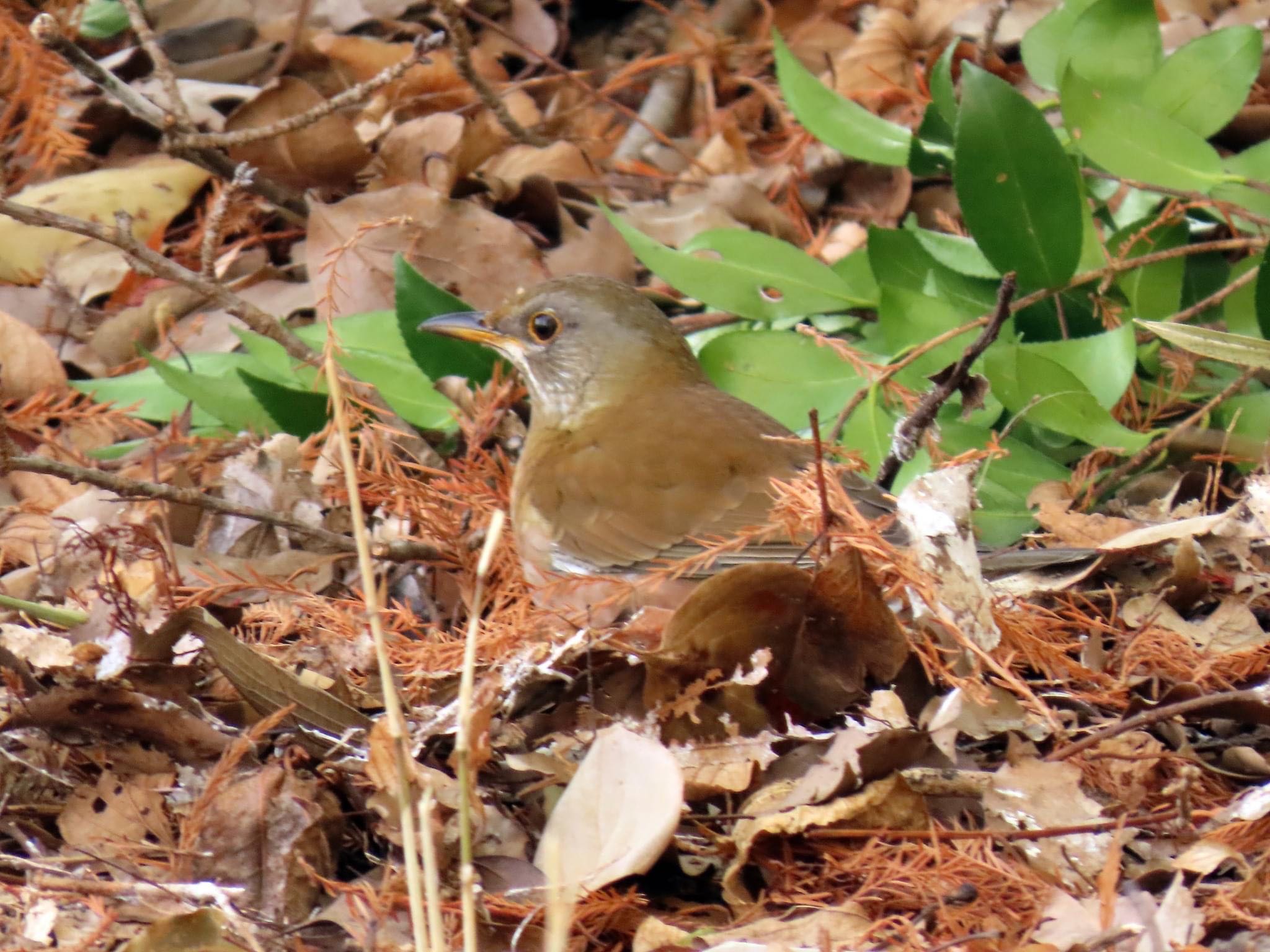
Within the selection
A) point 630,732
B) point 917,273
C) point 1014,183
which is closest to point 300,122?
point 917,273

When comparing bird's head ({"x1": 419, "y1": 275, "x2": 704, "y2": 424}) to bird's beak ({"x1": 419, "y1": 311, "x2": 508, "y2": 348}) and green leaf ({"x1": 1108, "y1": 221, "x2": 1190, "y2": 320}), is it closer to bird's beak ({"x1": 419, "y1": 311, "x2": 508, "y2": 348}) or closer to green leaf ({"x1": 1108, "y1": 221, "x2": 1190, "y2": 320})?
bird's beak ({"x1": 419, "y1": 311, "x2": 508, "y2": 348})

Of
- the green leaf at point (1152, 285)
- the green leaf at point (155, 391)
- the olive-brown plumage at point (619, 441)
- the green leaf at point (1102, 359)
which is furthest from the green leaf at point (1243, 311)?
the green leaf at point (155, 391)

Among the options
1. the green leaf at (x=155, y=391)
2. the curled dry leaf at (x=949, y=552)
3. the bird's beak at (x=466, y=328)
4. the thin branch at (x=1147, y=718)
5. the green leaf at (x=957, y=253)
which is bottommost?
the green leaf at (x=155, y=391)

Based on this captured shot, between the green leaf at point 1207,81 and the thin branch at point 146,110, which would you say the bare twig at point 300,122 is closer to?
the thin branch at point 146,110

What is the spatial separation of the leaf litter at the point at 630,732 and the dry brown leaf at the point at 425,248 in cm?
84

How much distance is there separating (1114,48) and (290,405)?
9.52 ft

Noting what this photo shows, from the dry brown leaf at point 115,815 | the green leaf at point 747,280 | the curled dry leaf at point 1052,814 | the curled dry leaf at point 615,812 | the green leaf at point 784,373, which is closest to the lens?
the curled dry leaf at point 615,812

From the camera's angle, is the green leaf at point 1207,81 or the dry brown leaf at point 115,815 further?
the green leaf at point 1207,81

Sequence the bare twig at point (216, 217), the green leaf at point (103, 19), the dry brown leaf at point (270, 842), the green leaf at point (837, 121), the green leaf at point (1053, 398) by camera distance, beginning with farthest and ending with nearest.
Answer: the green leaf at point (103, 19) < the green leaf at point (837, 121) < the bare twig at point (216, 217) < the green leaf at point (1053, 398) < the dry brown leaf at point (270, 842)

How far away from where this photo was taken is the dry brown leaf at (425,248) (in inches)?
199

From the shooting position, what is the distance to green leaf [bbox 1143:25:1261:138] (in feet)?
14.6

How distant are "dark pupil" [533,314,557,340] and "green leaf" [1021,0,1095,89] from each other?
6.14 ft

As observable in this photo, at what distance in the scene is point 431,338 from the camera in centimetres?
452

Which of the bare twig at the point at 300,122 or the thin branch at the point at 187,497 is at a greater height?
the bare twig at the point at 300,122
